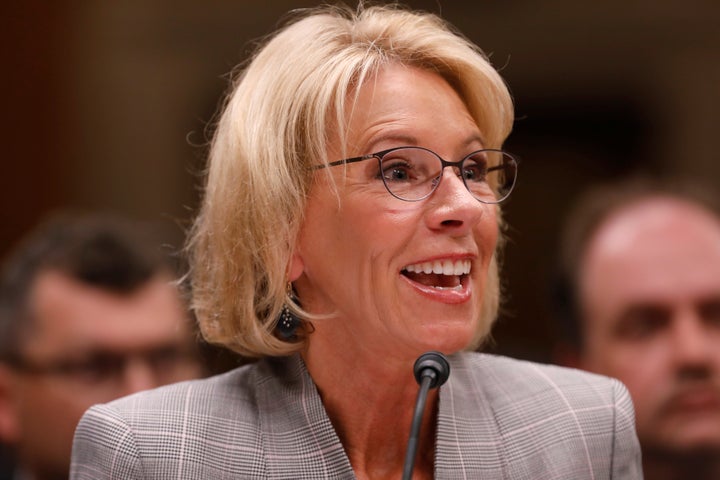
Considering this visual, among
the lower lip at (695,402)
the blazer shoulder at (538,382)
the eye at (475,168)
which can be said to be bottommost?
the lower lip at (695,402)

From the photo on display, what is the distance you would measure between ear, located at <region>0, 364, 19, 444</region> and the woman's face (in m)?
1.59

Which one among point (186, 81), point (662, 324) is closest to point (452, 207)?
point (662, 324)

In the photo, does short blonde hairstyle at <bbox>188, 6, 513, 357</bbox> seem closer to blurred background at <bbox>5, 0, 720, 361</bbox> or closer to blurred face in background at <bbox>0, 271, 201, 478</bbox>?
blurred face in background at <bbox>0, 271, 201, 478</bbox>

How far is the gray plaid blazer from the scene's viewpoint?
74.3 inches

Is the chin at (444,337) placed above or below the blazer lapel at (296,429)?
above

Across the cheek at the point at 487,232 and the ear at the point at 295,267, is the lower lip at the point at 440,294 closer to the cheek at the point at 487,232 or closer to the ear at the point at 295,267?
the cheek at the point at 487,232

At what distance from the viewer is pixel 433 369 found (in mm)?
1735

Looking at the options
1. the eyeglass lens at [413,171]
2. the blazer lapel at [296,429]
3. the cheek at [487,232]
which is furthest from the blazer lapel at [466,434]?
the eyeglass lens at [413,171]

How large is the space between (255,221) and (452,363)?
0.51 meters

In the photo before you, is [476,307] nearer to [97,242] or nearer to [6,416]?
[97,242]

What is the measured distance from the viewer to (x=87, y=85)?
19.9 ft

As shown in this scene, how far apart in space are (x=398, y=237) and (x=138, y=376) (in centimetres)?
144

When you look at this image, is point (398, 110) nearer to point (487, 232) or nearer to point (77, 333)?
point (487, 232)

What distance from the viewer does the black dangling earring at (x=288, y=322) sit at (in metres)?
1.97
